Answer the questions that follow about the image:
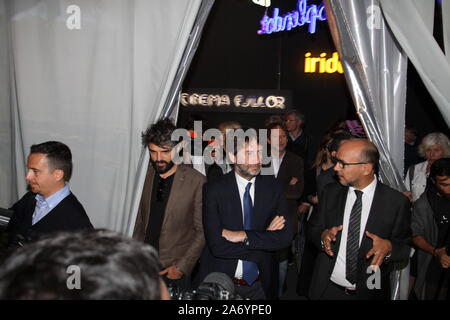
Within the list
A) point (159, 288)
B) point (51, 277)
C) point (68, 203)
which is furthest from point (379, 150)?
point (51, 277)

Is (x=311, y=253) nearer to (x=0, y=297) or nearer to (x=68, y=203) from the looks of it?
(x=68, y=203)

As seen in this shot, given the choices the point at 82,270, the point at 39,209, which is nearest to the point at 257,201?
the point at 39,209

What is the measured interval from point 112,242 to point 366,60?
8.56 feet

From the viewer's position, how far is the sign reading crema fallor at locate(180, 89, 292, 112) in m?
10.9

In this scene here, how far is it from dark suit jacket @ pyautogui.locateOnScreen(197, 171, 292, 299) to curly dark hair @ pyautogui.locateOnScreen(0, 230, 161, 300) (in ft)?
Answer: 6.18

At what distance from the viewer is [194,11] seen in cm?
292

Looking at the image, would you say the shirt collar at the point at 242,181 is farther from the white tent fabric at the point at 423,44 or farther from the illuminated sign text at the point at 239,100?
the illuminated sign text at the point at 239,100

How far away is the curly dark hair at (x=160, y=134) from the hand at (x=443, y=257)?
2.16 metres

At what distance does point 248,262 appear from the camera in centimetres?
292

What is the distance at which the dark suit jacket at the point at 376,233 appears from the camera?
8.78 feet

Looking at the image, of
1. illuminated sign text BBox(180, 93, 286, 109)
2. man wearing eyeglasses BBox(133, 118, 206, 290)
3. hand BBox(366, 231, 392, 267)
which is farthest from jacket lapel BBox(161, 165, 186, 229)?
illuminated sign text BBox(180, 93, 286, 109)

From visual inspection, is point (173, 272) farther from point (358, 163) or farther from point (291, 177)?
point (291, 177)

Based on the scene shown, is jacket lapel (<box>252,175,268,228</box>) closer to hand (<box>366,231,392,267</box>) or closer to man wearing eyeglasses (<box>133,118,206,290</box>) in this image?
man wearing eyeglasses (<box>133,118,206,290</box>)

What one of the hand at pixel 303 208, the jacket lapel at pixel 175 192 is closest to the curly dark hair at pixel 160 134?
the jacket lapel at pixel 175 192
